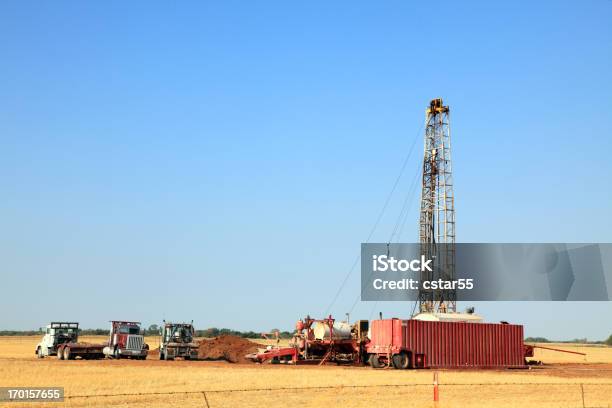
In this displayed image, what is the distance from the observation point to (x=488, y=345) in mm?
45844

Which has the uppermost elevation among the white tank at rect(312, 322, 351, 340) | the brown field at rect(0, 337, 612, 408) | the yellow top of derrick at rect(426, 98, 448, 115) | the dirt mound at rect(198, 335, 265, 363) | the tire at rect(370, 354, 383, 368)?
the yellow top of derrick at rect(426, 98, 448, 115)

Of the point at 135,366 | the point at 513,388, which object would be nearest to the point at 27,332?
the point at 135,366

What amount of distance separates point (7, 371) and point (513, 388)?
2184cm

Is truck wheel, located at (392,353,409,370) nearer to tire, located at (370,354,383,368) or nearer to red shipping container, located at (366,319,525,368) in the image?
red shipping container, located at (366,319,525,368)

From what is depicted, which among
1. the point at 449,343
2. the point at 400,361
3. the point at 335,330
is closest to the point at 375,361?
the point at 400,361

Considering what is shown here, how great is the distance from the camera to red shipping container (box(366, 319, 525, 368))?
43312 millimetres

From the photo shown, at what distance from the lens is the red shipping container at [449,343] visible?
43312 mm

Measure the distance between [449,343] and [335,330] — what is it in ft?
23.0

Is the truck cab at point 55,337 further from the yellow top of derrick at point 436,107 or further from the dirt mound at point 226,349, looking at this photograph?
the yellow top of derrick at point 436,107

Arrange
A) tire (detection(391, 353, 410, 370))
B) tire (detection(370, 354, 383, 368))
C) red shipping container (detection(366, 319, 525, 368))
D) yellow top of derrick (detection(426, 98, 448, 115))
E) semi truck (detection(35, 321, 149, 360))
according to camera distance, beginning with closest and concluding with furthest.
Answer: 1. tire (detection(391, 353, 410, 370))
2. red shipping container (detection(366, 319, 525, 368))
3. tire (detection(370, 354, 383, 368))
4. semi truck (detection(35, 321, 149, 360))
5. yellow top of derrick (detection(426, 98, 448, 115))

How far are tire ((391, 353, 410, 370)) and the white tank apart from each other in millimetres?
4857

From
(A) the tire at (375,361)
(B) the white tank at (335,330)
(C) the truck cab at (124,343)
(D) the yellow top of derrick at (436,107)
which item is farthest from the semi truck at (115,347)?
(D) the yellow top of derrick at (436,107)

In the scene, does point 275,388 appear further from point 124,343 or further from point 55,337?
point 55,337

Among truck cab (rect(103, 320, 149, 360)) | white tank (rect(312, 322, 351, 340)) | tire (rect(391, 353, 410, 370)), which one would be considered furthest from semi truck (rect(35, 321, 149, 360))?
tire (rect(391, 353, 410, 370))
